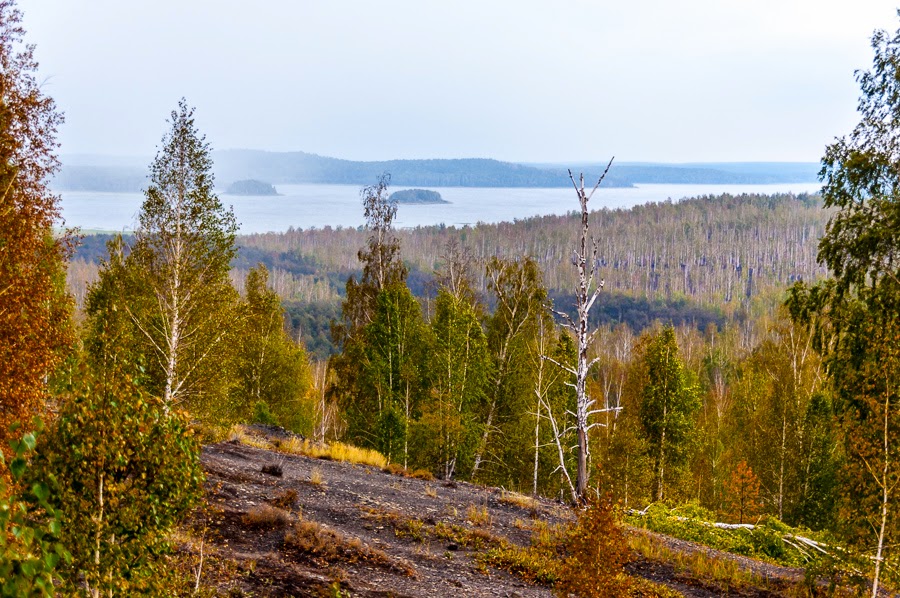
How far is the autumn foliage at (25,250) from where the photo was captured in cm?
1179

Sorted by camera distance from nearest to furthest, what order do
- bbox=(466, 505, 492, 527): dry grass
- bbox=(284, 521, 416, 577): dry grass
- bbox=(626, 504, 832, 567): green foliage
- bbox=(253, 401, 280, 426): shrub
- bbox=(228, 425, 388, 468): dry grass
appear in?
bbox=(284, 521, 416, 577): dry grass, bbox=(466, 505, 492, 527): dry grass, bbox=(626, 504, 832, 567): green foliage, bbox=(228, 425, 388, 468): dry grass, bbox=(253, 401, 280, 426): shrub

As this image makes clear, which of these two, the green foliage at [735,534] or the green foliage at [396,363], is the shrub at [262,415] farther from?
the green foliage at [735,534]

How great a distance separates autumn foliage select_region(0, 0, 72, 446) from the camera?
38.7ft

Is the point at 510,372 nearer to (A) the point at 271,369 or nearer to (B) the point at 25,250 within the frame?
(A) the point at 271,369

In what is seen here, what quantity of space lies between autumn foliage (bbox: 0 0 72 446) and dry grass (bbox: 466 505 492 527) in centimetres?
1105

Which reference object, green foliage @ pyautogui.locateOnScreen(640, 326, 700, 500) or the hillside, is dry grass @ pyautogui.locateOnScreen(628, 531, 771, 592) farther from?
green foliage @ pyautogui.locateOnScreen(640, 326, 700, 500)

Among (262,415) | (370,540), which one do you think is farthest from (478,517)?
(262,415)

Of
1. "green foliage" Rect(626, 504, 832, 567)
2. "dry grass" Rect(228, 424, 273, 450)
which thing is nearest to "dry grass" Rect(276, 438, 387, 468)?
"dry grass" Rect(228, 424, 273, 450)

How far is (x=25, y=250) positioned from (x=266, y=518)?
741 centimetres

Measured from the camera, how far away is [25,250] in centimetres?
1241

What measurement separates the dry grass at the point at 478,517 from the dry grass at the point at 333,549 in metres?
4.60

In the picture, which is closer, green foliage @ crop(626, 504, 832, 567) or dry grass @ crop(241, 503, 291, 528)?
dry grass @ crop(241, 503, 291, 528)

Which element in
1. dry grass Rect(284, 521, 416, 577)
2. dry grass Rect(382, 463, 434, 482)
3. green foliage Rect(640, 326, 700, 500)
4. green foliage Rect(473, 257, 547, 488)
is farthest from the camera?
green foliage Rect(473, 257, 547, 488)

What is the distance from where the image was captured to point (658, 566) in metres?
17.3
